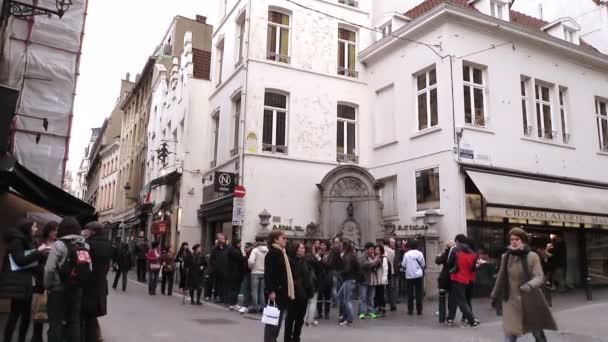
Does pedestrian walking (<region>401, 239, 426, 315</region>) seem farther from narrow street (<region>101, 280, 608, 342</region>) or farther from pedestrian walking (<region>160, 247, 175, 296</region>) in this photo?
pedestrian walking (<region>160, 247, 175, 296</region>)

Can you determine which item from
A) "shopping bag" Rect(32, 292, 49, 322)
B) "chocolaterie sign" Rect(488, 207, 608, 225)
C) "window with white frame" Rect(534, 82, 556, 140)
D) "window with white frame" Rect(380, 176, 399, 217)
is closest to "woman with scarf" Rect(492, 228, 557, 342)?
"shopping bag" Rect(32, 292, 49, 322)

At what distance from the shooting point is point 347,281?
10.2 meters

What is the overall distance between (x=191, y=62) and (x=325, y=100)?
26.2 feet

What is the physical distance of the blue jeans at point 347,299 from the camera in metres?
9.91

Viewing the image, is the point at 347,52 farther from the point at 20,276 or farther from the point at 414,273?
the point at 20,276

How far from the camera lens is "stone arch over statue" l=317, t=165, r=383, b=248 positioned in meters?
16.9

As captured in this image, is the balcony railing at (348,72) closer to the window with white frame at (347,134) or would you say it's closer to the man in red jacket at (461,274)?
the window with white frame at (347,134)

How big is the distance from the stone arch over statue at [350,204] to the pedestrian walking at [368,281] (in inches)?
217

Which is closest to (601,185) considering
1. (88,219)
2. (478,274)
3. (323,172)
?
(478,274)

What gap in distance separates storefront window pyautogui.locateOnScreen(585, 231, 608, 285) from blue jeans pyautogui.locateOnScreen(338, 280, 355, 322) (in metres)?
12.5

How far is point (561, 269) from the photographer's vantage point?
17.7 metres

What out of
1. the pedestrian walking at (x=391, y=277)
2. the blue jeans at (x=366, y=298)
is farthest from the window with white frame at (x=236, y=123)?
the blue jeans at (x=366, y=298)

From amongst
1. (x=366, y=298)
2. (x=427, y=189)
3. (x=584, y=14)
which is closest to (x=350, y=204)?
(x=427, y=189)

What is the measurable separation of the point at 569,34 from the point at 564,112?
10.6 feet
